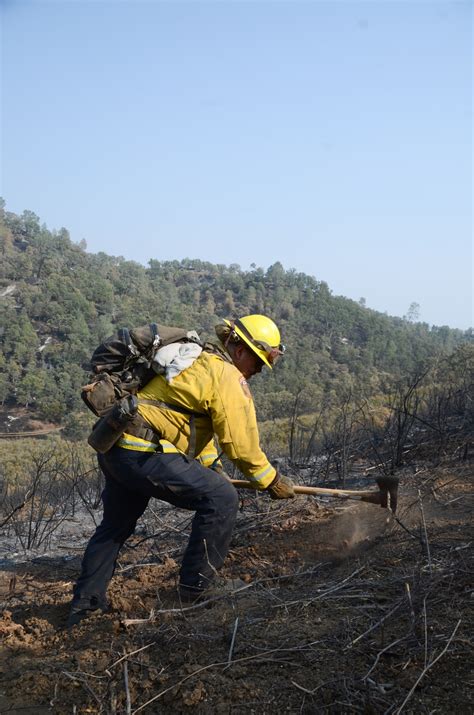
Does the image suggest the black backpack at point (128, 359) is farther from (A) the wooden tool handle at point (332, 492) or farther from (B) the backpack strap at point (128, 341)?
(A) the wooden tool handle at point (332, 492)

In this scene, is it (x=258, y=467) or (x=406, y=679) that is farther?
(x=258, y=467)

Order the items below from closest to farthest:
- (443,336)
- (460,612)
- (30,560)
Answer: (460,612) < (30,560) < (443,336)

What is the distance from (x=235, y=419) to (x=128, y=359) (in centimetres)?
73

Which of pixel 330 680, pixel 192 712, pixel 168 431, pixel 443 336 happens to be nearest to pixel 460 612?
pixel 330 680

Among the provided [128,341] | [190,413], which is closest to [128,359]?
[128,341]

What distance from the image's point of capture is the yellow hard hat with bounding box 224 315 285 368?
3.91 metres

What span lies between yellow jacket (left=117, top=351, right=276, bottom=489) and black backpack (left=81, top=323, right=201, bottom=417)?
9 centimetres

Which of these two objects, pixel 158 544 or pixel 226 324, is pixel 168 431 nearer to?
pixel 226 324

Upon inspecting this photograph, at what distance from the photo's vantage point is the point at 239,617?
3.22m

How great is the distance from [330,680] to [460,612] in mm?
752

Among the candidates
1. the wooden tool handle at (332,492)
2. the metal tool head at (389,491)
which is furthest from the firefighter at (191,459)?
the metal tool head at (389,491)

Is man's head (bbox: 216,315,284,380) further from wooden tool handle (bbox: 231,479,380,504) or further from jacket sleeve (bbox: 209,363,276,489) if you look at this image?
wooden tool handle (bbox: 231,479,380,504)

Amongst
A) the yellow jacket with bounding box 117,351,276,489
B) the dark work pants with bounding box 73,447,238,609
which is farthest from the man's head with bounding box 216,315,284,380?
the dark work pants with bounding box 73,447,238,609

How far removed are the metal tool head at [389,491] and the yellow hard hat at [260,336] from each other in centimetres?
134
